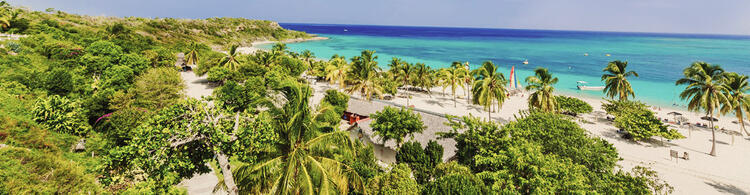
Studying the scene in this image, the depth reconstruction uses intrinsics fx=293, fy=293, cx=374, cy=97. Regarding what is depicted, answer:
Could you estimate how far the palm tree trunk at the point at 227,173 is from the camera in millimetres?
8211

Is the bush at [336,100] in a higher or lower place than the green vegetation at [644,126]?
higher

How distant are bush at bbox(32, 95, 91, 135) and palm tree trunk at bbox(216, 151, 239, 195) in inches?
442

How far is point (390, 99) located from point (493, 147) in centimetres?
2452

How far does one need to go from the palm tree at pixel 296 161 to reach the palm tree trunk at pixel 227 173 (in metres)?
0.20

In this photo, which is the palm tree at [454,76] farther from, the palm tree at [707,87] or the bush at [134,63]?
the bush at [134,63]

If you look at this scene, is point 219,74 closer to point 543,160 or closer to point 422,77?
point 422,77

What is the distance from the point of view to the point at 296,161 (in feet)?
28.5

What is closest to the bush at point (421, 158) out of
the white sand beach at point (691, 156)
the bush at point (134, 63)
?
the white sand beach at point (691, 156)

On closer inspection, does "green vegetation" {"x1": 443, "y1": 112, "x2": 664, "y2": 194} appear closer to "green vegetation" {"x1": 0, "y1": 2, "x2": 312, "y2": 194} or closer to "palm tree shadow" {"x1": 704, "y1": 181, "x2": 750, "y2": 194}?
"palm tree shadow" {"x1": 704, "y1": 181, "x2": 750, "y2": 194}

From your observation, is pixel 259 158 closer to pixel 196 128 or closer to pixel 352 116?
pixel 196 128

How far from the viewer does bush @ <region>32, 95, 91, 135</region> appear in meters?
13.5

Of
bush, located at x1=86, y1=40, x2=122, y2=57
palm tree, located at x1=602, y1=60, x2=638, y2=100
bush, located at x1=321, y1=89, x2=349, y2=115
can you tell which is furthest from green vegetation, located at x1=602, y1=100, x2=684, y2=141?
bush, located at x1=86, y1=40, x2=122, y2=57

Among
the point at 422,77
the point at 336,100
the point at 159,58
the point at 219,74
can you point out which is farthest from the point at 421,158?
the point at 159,58

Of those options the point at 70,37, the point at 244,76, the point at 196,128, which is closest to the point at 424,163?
the point at 196,128
